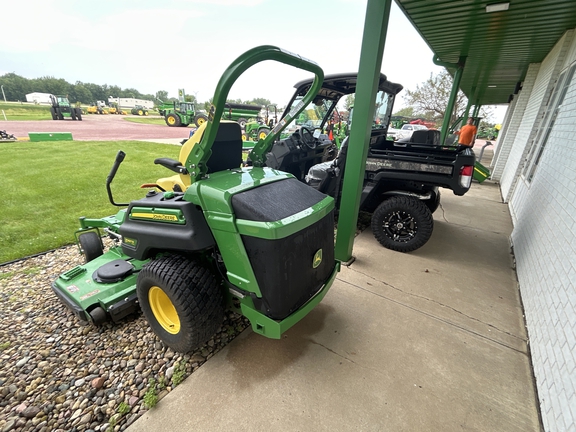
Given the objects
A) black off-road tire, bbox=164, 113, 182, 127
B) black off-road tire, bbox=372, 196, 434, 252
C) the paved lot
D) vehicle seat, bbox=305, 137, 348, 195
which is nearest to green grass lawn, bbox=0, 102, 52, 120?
the paved lot

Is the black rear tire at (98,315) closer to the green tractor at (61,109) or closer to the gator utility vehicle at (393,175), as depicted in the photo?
the gator utility vehicle at (393,175)

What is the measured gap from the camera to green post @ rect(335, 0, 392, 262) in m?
2.33

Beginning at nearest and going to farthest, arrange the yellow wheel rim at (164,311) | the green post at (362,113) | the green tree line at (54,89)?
the yellow wheel rim at (164,311) < the green post at (362,113) < the green tree line at (54,89)

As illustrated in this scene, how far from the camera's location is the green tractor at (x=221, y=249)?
154cm

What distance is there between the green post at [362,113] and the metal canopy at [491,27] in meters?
1.91

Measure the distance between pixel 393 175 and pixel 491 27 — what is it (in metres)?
3.26

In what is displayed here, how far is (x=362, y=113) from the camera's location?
2641mm

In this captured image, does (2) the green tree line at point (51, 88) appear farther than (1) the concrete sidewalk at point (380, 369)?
Yes

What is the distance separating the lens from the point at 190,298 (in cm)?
169

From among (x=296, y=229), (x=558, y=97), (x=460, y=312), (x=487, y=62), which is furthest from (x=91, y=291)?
(x=487, y=62)

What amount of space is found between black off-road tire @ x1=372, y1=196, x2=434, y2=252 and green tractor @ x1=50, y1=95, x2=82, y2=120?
26.7 m

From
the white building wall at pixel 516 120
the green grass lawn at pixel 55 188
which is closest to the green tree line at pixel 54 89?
the green grass lawn at pixel 55 188

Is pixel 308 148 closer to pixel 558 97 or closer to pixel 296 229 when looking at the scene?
pixel 296 229

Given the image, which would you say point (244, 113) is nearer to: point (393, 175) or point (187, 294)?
point (393, 175)
